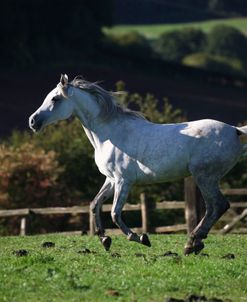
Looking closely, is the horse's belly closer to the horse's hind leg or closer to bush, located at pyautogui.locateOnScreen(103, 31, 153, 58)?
the horse's hind leg

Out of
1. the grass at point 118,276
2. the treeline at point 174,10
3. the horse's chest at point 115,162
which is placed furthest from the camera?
the treeline at point 174,10

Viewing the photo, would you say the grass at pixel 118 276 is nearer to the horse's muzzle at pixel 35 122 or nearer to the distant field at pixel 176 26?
the horse's muzzle at pixel 35 122

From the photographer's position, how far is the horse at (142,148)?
14867 mm

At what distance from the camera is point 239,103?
6494 centimetres

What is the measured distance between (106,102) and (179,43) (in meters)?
87.6

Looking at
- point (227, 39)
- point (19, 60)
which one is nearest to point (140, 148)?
point (19, 60)

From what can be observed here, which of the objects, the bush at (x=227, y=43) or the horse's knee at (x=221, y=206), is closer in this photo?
the horse's knee at (x=221, y=206)

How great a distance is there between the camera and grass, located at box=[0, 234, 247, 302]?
38.5 ft

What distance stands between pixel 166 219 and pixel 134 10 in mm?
87435

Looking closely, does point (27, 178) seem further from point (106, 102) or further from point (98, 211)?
point (98, 211)

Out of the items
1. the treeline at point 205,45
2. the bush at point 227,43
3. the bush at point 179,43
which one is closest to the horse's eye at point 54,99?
the treeline at point 205,45

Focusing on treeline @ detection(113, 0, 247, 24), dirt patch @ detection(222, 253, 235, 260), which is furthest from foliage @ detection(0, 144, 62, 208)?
treeline @ detection(113, 0, 247, 24)

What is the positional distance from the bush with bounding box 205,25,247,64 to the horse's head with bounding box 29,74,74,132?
87153 mm

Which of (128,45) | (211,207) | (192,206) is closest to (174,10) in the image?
(128,45)
